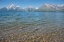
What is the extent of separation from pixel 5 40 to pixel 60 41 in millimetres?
6642

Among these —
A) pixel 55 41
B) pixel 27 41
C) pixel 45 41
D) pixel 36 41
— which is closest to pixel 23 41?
pixel 27 41

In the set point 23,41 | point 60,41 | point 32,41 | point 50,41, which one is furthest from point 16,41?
point 60,41

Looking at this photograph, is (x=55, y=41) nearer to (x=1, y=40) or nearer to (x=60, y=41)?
(x=60, y=41)

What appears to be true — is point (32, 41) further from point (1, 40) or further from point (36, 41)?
point (1, 40)

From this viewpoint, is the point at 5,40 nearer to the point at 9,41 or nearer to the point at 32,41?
the point at 9,41

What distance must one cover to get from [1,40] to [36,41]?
14.0 feet

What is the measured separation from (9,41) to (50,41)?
4.90 metres

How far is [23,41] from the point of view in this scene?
1109 cm

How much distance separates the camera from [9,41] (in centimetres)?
1097

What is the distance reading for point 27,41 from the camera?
36.7 ft

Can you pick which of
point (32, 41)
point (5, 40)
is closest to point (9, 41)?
point (5, 40)

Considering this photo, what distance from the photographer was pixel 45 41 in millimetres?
Answer: 11312

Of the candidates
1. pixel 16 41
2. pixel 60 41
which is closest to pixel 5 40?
pixel 16 41

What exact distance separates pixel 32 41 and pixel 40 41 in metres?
0.98
